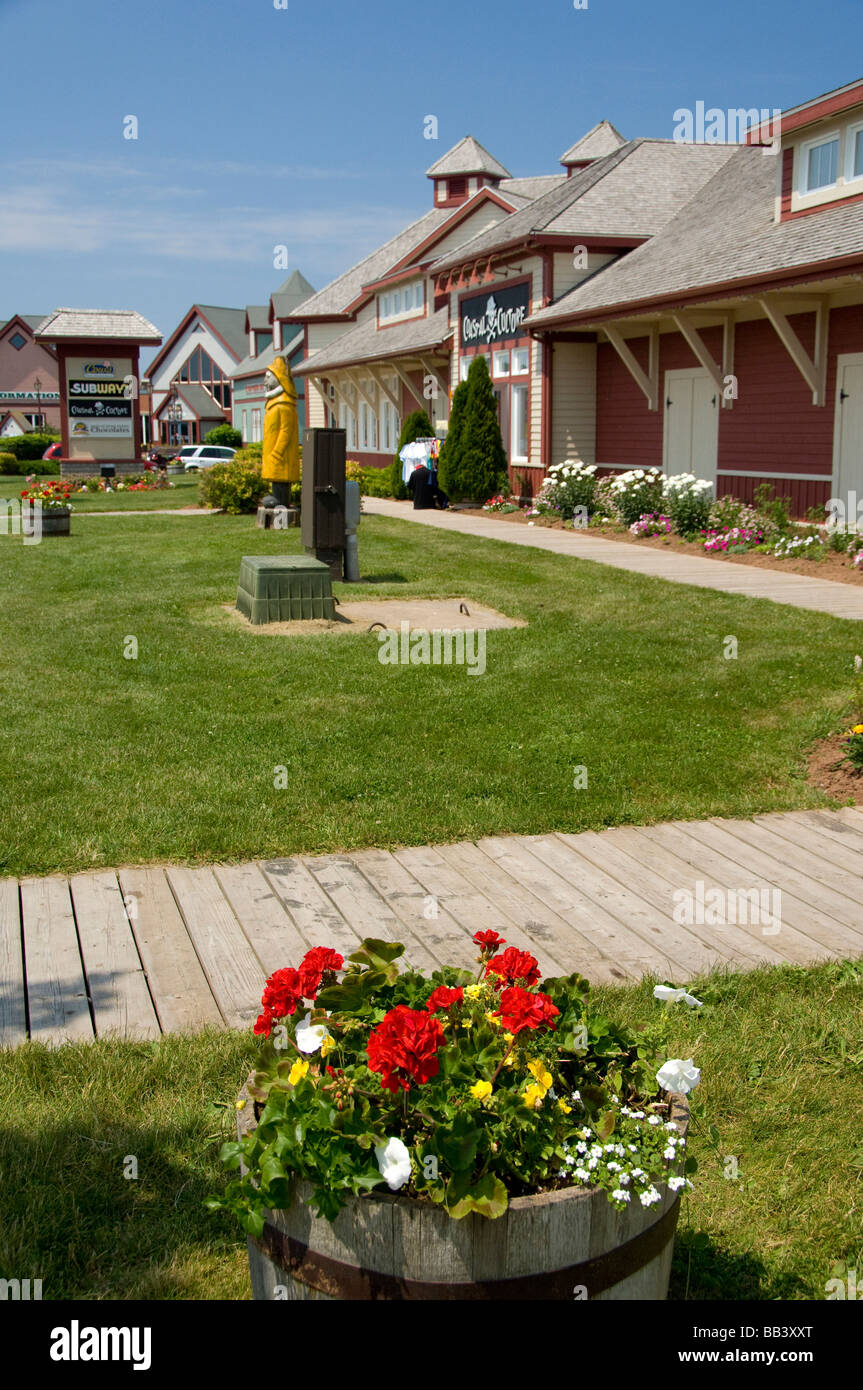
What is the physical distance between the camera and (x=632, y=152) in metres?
27.1

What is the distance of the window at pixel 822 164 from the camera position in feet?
56.7

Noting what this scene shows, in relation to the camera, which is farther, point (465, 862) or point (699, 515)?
point (699, 515)

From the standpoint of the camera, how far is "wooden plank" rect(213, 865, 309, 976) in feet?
14.9

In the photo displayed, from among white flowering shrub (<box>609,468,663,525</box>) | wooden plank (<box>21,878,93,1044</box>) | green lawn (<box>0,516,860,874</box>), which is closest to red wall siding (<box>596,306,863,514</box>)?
white flowering shrub (<box>609,468,663,525</box>)

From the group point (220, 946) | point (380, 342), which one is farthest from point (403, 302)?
point (220, 946)

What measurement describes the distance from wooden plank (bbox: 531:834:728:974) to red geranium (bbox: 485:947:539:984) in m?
2.12

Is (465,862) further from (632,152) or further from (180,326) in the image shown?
(180,326)

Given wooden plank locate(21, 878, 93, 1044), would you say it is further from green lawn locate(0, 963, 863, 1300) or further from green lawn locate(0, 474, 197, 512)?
green lawn locate(0, 474, 197, 512)

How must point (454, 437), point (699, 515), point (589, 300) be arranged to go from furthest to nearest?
1. point (454, 437)
2. point (589, 300)
3. point (699, 515)

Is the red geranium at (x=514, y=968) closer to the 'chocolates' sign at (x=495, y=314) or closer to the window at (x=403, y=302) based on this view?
the 'chocolates' sign at (x=495, y=314)
